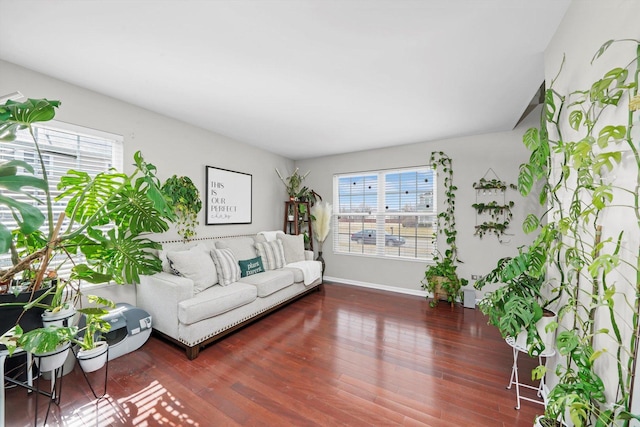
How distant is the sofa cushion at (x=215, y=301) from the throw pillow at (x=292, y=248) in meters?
1.13

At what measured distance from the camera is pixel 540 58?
1.81 meters

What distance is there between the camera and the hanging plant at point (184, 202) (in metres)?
2.87

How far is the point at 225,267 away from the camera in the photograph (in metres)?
2.84

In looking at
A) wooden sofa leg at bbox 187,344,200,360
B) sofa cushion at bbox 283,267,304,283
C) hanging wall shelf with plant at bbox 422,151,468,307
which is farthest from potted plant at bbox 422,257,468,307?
wooden sofa leg at bbox 187,344,200,360

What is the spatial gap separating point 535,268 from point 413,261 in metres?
2.59

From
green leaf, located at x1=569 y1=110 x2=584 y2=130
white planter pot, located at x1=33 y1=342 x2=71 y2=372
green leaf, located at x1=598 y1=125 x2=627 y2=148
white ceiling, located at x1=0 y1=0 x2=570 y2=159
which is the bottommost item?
white planter pot, located at x1=33 y1=342 x2=71 y2=372

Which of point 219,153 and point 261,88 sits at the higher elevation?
point 261,88

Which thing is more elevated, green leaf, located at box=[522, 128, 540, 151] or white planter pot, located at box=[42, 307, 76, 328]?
green leaf, located at box=[522, 128, 540, 151]

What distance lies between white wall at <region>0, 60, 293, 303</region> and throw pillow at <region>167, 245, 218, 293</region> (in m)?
0.50

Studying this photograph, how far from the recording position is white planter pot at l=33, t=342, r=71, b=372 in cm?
129

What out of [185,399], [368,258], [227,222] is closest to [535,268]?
[185,399]

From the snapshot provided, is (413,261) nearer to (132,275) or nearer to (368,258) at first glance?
(368,258)

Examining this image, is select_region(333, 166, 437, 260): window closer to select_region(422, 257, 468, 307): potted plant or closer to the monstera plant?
select_region(422, 257, 468, 307): potted plant

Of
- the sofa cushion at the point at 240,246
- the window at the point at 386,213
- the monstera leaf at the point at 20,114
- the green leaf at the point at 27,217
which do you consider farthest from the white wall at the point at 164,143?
the green leaf at the point at 27,217
